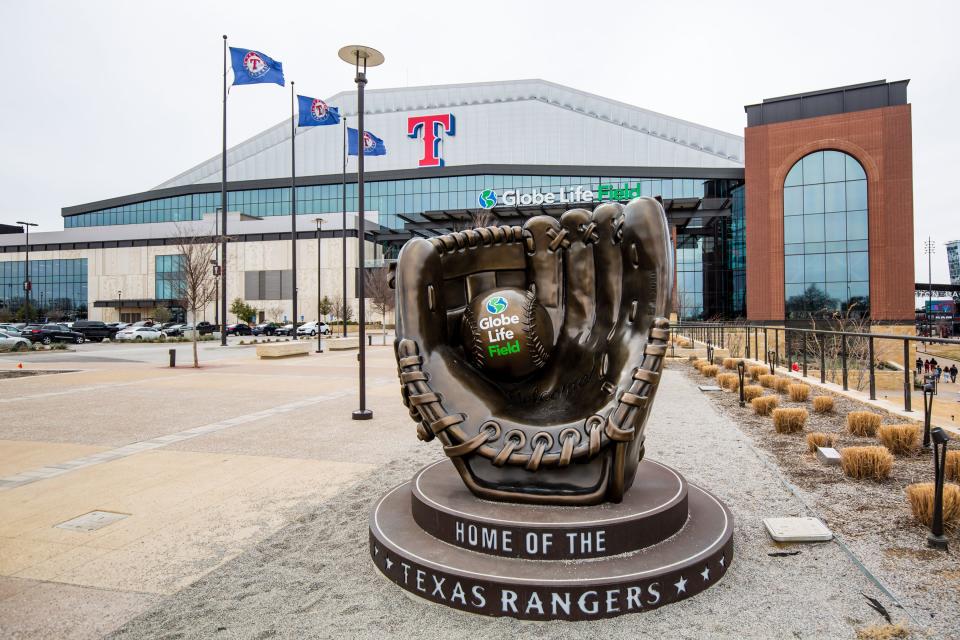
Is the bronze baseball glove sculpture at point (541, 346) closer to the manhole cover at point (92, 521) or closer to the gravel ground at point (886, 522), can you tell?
the gravel ground at point (886, 522)

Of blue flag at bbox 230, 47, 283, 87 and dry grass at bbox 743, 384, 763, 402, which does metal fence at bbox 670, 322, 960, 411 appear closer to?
dry grass at bbox 743, 384, 763, 402

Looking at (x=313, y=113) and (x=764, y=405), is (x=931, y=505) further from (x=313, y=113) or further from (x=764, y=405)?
(x=313, y=113)

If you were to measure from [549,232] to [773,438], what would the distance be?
5831 millimetres

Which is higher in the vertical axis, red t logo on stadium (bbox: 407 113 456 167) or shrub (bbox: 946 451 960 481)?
red t logo on stadium (bbox: 407 113 456 167)

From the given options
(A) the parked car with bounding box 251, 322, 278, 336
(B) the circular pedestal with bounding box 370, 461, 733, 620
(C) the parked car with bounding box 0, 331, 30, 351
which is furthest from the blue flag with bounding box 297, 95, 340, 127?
(A) the parked car with bounding box 251, 322, 278, 336

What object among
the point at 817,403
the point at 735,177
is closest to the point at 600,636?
the point at 817,403

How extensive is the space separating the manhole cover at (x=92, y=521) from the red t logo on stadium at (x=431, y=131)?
68.4 m

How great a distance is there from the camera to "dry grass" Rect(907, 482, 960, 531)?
445 cm

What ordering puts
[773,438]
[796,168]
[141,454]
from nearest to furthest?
[141,454] < [773,438] < [796,168]

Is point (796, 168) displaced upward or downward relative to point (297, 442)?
upward

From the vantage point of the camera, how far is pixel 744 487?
234 inches

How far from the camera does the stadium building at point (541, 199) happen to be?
36.0 metres

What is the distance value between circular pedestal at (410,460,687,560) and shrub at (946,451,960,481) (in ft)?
10.9

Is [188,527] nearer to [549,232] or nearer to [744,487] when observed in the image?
[549,232]
